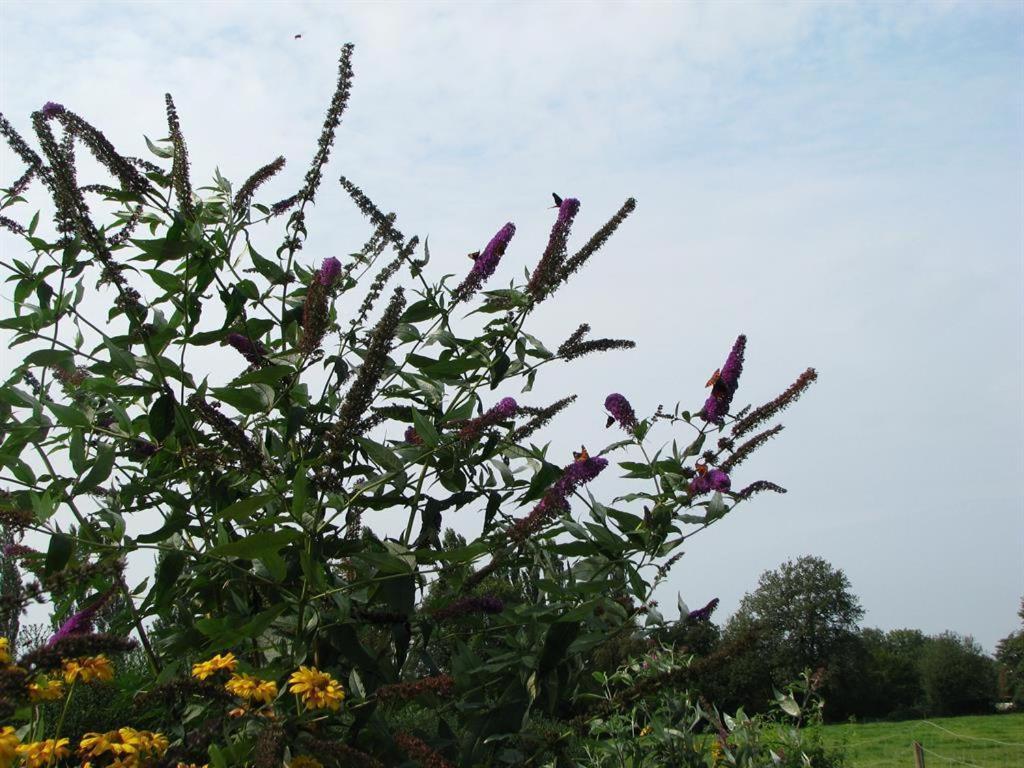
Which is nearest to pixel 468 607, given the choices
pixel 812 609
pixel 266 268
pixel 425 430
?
pixel 425 430

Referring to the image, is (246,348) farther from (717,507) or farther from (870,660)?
(870,660)

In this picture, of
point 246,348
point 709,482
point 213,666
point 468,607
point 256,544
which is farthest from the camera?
point 709,482

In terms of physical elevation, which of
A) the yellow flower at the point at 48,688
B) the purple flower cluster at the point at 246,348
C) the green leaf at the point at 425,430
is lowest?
the yellow flower at the point at 48,688

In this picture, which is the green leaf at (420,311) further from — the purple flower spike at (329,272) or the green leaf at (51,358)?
the green leaf at (51,358)

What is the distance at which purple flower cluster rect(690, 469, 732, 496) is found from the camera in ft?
8.30

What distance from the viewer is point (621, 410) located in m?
2.80

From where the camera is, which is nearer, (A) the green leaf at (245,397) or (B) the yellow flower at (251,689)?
(B) the yellow flower at (251,689)

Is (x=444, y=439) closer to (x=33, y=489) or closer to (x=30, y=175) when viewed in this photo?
(x=33, y=489)

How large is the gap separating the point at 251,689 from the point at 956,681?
54.9 m

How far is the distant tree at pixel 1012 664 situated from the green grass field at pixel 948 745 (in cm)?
1602

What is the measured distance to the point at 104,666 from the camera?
2236 millimetres

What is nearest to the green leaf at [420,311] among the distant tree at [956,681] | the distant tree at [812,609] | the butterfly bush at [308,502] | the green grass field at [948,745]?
the butterfly bush at [308,502]

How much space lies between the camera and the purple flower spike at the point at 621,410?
9.20 ft

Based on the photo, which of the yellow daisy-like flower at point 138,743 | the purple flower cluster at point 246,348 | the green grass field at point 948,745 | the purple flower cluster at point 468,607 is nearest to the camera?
the yellow daisy-like flower at point 138,743
